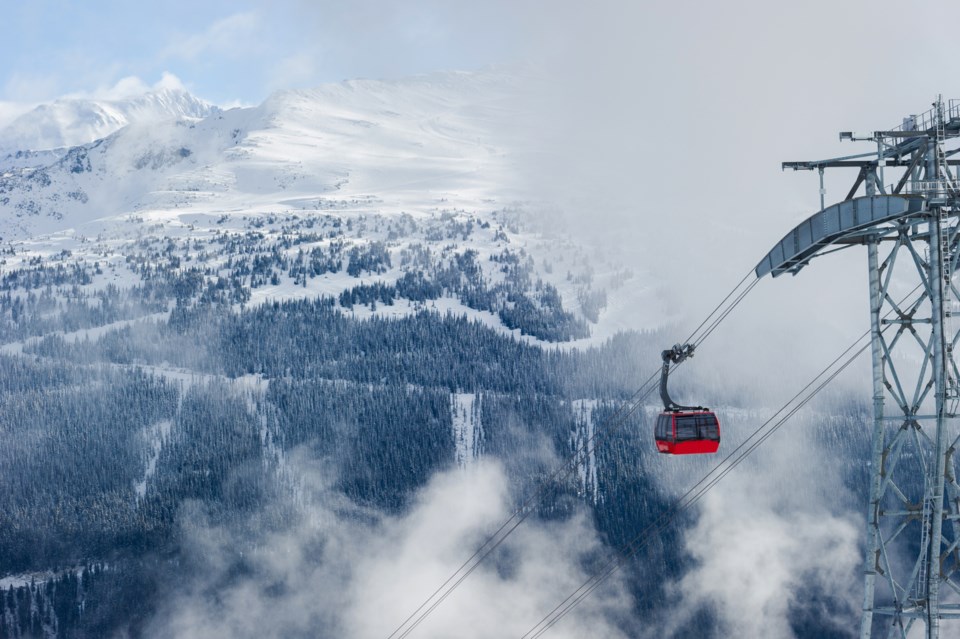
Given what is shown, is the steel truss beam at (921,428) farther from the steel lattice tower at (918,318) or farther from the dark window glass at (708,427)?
the dark window glass at (708,427)

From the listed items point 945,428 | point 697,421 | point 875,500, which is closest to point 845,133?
point 945,428

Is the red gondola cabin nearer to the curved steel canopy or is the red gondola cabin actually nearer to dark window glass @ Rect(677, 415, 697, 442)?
dark window glass @ Rect(677, 415, 697, 442)

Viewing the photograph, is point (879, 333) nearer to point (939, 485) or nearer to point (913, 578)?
point (939, 485)

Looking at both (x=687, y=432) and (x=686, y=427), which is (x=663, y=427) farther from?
(x=687, y=432)

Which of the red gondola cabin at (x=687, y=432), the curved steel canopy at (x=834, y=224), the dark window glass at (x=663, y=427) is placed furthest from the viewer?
the dark window glass at (x=663, y=427)

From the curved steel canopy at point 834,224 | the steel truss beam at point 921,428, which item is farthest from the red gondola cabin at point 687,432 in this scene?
the steel truss beam at point 921,428
